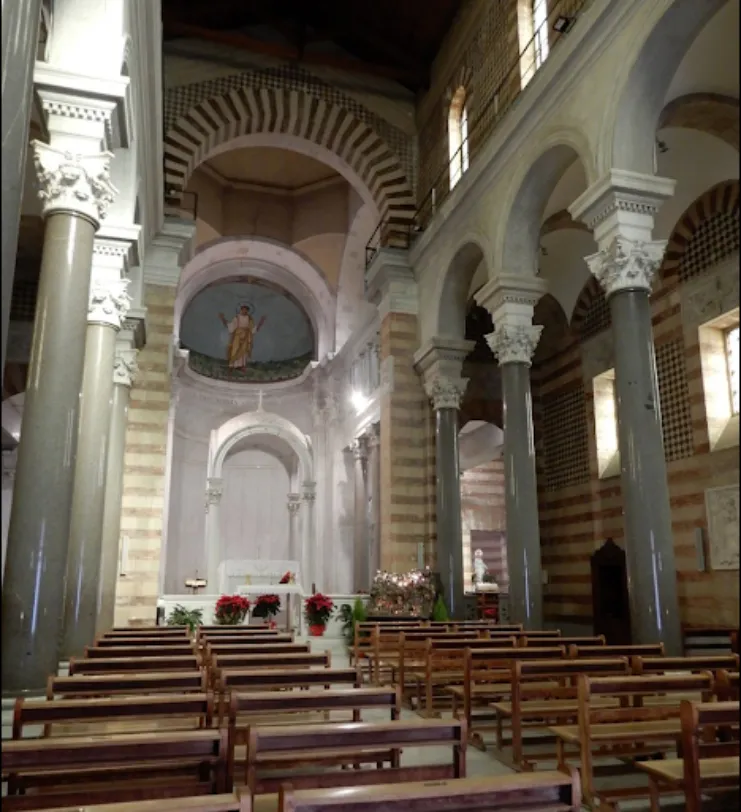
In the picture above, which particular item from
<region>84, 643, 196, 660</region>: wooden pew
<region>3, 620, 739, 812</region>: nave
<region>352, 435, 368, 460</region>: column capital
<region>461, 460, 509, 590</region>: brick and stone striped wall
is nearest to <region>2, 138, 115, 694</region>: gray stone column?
<region>84, 643, 196, 660</region>: wooden pew

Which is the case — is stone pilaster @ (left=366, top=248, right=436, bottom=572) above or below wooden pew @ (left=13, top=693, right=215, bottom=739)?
above

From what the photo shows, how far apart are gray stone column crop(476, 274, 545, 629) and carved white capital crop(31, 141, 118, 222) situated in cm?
667

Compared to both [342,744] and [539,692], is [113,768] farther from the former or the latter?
[539,692]

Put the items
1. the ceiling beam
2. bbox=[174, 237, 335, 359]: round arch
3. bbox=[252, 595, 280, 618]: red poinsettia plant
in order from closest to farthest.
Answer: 1. bbox=[252, 595, 280, 618]: red poinsettia plant
2. the ceiling beam
3. bbox=[174, 237, 335, 359]: round arch

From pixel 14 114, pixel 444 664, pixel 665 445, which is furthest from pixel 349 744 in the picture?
pixel 665 445

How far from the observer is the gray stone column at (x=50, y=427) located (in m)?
5.83

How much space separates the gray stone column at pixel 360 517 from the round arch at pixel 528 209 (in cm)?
885

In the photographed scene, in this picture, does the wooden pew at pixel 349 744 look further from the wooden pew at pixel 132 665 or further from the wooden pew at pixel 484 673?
the wooden pew at pixel 132 665

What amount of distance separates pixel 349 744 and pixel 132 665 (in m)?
2.90

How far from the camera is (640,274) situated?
8.82 m

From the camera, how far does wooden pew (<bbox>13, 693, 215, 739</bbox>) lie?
3.18 m

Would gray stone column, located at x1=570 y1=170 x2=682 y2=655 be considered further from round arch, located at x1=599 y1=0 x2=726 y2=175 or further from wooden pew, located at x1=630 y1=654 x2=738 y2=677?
wooden pew, located at x1=630 y1=654 x2=738 y2=677

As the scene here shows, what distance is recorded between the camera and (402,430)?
15.3 m

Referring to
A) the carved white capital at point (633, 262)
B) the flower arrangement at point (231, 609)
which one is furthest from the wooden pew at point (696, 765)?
the flower arrangement at point (231, 609)
